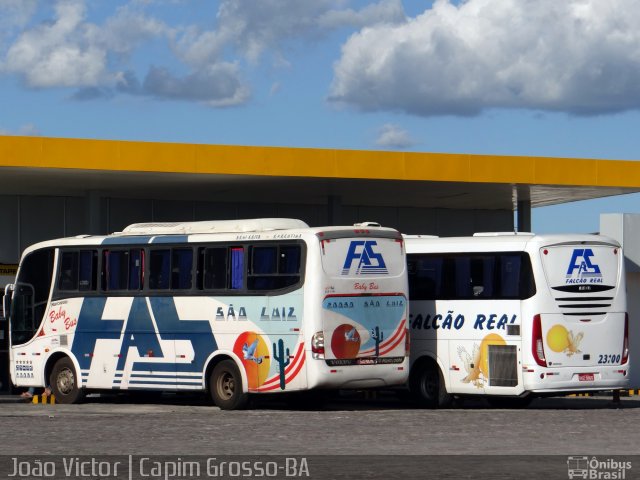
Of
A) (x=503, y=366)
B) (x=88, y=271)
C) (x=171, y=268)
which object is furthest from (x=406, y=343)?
(x=88, y=271)

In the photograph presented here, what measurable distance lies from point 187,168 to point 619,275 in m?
9.81

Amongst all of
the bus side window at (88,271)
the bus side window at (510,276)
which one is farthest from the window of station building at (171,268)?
the bus side window at (510,276)

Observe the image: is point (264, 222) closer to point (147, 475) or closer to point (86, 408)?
point (86, 408)

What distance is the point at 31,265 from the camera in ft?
86.6

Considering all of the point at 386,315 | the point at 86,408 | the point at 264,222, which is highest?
the point at 264,222

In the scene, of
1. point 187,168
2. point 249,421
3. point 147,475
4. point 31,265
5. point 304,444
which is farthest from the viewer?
point 187,168

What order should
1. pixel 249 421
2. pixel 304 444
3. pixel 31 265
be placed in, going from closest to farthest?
pixel 304 444, pixel 249 421, pixel 31 265

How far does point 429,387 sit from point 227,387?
363cm

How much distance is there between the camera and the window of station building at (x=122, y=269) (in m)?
24.7

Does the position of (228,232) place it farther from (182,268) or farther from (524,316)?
(524,316)

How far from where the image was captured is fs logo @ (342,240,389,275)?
22.9m

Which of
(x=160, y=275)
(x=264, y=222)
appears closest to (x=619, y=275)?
(x=264, y=222)

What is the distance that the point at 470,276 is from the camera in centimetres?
2433

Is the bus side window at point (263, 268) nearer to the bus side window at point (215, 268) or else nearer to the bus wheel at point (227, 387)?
the bus side window at point (215, 268)
